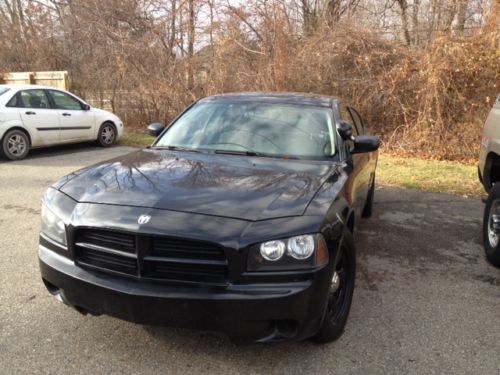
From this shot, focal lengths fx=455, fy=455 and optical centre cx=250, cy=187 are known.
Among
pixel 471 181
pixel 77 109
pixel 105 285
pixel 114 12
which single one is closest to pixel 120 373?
pixel 105 285

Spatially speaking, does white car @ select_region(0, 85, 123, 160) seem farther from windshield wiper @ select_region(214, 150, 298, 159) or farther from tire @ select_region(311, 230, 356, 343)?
tire @ select_region(311, 230, 356, 343)

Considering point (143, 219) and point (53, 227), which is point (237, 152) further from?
point (53, 227)

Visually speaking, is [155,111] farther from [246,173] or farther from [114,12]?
[246,173]

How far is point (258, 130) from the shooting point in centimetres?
405

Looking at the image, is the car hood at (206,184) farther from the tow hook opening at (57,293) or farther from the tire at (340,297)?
the tow hook opening at (57,293)

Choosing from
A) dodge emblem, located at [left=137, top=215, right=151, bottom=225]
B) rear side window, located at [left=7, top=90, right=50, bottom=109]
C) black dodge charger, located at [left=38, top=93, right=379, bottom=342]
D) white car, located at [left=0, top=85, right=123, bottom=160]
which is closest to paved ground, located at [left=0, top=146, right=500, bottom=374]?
black dodge charger, located at [left=38, top=93, right=379, bottom=342]

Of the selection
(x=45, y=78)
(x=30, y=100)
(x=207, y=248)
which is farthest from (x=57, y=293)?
(x=45, y=78)

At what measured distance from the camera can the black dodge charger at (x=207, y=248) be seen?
8.09 feet

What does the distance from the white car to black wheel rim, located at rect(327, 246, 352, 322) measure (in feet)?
27.3

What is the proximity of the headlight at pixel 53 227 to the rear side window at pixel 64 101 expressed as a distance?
8072mm

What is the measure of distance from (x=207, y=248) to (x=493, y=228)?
3.42 meters

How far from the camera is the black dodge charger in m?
2.46

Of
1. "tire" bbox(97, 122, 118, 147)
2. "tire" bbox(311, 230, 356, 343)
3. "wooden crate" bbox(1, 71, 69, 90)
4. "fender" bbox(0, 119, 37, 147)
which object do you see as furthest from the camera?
"wooden crate" bbox(1, 71, 69, 90)

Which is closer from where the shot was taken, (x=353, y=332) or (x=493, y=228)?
(x=353, y=332)
